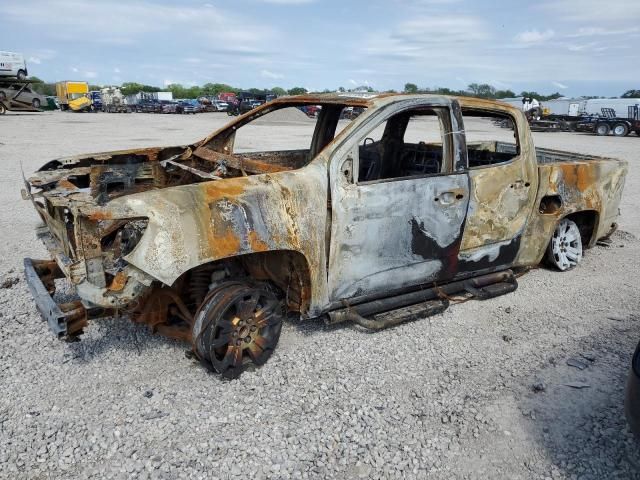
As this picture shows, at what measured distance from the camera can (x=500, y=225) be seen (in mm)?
4516

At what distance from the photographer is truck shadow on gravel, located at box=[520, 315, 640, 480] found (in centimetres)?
275

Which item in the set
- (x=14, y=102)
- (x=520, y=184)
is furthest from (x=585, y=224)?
(x=14, y=102)

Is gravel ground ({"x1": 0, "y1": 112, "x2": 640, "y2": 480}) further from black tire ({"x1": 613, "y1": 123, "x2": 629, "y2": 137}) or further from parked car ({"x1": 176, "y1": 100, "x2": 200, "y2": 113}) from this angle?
parked car ({"x1": 176, "y1": 100, "x2": 200, "y2": 113})

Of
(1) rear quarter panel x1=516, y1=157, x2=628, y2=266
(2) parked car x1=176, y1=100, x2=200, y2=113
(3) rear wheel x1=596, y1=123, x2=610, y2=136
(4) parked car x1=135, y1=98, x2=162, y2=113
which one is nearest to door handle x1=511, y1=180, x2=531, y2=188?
(1) rear quarter panel x1=516, y1=157, x2=628, y2=266

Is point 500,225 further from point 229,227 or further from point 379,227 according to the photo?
point 229,227

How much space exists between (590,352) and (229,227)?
2712 mm

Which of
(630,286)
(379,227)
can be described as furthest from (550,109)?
(379,227)

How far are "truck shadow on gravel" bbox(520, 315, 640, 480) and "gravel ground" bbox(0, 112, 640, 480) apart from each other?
10 mm

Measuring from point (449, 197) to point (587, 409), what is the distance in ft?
5.59

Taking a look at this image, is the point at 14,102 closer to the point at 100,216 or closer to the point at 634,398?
the point at 100,216

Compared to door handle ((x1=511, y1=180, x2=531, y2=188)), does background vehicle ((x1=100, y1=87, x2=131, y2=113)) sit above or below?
above

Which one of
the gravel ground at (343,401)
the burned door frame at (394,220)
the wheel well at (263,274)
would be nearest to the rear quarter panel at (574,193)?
the gravel ground at (343,401)

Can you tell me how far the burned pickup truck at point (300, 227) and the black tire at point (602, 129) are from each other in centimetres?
2422

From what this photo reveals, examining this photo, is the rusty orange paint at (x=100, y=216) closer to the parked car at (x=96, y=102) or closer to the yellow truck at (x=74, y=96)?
the yellow truck at (x=74, y=96)
